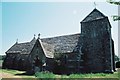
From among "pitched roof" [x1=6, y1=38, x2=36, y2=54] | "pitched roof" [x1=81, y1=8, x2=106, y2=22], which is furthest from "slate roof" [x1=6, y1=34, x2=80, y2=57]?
"pitched roof" [x1=81, y1=8, x2=106, y2=22]

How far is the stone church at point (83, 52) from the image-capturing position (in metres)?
38.9

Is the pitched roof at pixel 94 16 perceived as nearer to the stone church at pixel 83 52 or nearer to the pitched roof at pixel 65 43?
the stone church at pixel 83 52

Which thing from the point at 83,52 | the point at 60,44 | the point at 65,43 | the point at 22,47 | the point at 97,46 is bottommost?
the point at 83,52

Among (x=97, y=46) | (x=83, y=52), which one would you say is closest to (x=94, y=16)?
(x=97, y=46)

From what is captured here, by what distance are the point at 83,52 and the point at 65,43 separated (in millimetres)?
4869

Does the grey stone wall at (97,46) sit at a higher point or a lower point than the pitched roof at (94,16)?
lower

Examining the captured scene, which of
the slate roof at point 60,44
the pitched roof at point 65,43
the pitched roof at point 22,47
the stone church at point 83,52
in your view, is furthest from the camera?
the pitched roof at point 22,47

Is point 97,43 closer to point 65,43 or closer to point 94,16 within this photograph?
point 94,16

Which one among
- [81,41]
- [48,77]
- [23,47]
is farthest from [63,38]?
[48,77]

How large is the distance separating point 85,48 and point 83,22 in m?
5.61

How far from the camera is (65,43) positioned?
43750 millimetres

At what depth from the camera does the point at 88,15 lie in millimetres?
42562

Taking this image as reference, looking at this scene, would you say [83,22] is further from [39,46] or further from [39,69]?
[39,69]

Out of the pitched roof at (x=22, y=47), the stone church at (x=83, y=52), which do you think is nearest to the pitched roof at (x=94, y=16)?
the stone church at (x=83, y=52)
